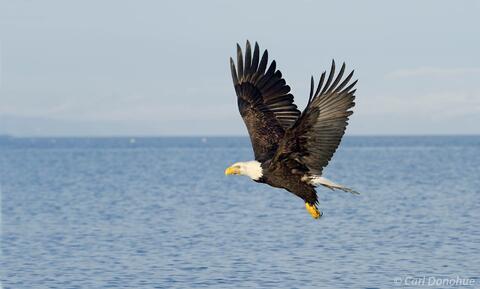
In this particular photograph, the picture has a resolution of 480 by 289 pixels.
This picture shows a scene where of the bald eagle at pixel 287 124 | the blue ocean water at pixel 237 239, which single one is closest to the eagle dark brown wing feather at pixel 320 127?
the bald eagle at pixel 287 124

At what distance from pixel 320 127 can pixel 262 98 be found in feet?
8.40

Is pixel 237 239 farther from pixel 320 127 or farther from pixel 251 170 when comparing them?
pixel 320 127

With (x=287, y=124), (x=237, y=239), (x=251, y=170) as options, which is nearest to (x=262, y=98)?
(x=287, y=124)

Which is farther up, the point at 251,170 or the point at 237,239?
the point at 251,170

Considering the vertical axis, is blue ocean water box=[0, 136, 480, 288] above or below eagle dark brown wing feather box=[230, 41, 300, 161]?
below

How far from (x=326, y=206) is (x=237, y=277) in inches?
561

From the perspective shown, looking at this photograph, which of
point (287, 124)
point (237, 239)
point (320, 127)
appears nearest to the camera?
point (320, 127)

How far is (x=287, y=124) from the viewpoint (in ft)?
45.8

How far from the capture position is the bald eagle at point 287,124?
1144cm

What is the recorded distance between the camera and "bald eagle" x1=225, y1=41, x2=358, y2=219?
1144 centimetres

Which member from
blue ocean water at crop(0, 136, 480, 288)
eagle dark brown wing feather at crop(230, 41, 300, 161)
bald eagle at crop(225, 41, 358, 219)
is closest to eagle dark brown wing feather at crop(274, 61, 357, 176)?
bald eagle at crop(225, 41, 358, 219)

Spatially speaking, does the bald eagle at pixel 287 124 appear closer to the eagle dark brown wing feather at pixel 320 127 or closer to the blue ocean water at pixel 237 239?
the eagle dark brown wing feather at pixel 320 127

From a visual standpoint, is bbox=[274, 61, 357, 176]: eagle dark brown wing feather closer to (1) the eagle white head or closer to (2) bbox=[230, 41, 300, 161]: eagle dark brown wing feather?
(1) the eagle white head

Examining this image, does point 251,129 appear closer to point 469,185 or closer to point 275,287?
point 275,287
